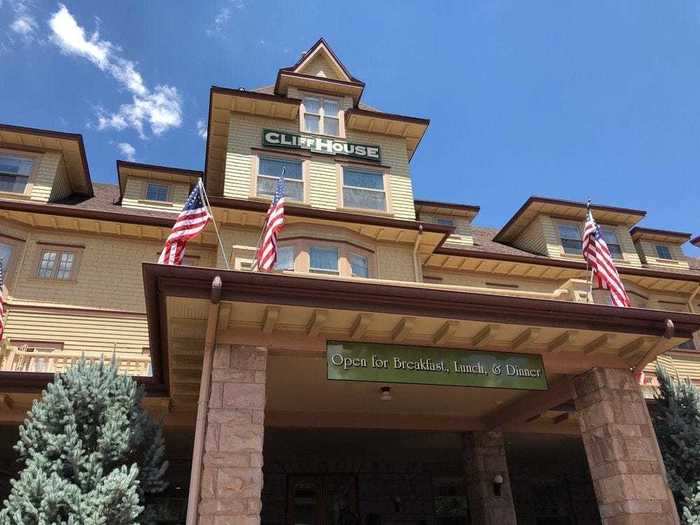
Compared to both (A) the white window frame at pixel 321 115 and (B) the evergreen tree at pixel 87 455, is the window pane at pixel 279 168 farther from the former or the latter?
(B) the evergreen tree at pixel 87 455

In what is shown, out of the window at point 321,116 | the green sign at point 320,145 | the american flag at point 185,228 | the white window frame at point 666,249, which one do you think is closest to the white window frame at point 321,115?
the window at point 321,116

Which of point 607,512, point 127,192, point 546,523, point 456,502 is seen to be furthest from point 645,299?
point 127,192

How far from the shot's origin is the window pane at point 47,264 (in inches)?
607

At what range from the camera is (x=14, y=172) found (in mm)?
16719

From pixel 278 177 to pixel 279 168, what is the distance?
0.42m

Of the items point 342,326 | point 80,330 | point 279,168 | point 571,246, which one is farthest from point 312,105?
point 342,326

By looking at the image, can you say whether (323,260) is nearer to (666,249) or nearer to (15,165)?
(15,165)

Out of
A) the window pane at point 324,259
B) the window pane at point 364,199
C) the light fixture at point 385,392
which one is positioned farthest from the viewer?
the window pane at point 364,199

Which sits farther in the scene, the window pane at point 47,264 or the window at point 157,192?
the window at point 157,192

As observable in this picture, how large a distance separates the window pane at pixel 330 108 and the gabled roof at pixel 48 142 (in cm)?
796

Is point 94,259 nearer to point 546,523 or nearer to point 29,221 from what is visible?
point 29,221

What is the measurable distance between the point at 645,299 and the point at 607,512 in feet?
47.6

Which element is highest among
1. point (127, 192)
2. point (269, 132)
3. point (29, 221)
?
point (269, 132)

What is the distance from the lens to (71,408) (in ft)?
25.8
